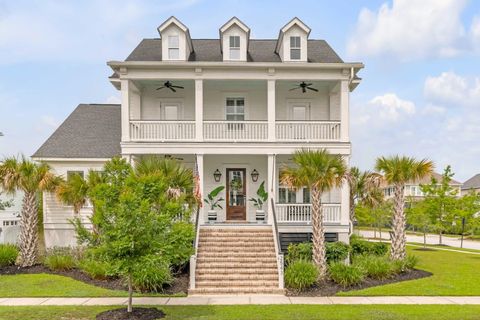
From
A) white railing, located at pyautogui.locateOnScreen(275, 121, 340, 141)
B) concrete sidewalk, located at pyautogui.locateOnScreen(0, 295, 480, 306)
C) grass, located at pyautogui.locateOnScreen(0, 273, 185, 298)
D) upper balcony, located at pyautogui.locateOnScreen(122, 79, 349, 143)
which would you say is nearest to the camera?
concrete sidewalk, located at pyautogui.locateOnScreen(0, 295, 480, 306)

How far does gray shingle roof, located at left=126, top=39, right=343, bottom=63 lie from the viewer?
2069cm

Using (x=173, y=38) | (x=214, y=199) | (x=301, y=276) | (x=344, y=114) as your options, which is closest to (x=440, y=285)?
(x=301, y=276)

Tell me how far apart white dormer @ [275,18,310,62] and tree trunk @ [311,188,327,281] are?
290 inches

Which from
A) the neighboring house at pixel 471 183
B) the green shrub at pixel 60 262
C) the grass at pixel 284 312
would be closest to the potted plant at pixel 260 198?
the green shrub at pixel 60 262

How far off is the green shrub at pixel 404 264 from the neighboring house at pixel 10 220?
1878 centimetres

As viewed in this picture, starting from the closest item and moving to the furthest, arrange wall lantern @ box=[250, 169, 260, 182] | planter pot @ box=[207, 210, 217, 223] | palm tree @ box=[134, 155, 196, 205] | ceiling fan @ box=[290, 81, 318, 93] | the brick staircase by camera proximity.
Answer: the brick staircase, palm tree @ box=[134, 155, 196, 205], planter pot @ box=[207, 210, 217, 223], ceiling fan @ box=[290, 81, 318, 93], wall lantern @ box=[250, 169, 260, 182]

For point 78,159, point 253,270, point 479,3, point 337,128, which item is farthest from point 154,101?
point 479,3

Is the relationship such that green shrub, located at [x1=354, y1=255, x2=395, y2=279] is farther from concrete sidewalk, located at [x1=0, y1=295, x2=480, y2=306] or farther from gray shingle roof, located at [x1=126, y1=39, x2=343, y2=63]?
gray shingle roof, located at [x1=126, y1=39, x2=343, y2=63]

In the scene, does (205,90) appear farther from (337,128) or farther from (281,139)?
(337,128)

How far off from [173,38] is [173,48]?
457mm

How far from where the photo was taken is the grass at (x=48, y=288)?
13.3 meters

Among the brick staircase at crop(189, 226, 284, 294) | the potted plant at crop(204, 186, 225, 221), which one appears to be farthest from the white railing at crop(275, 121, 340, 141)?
the brick staircase at crop(189, 226, 284, 294)

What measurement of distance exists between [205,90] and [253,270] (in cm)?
999

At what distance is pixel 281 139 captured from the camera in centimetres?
1903
